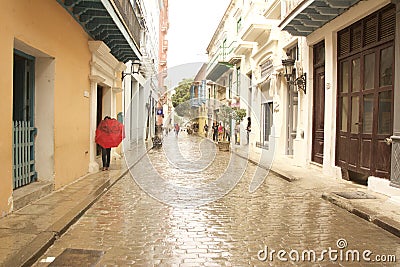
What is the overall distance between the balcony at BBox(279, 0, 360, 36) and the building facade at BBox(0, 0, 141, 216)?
15.7 feet

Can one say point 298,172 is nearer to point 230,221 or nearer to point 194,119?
point 230,221

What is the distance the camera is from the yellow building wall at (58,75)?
19.5 ft

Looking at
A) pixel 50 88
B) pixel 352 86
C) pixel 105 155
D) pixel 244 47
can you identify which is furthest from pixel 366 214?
pixel 244 47

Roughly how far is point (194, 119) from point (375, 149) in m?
55.1

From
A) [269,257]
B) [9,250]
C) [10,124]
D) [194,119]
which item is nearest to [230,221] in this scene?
[269,257]

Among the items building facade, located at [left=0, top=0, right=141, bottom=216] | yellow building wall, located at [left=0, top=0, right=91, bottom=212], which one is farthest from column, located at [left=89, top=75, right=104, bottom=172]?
yellow building wall, located at [left=0, top=0, right=91, bottom=212]

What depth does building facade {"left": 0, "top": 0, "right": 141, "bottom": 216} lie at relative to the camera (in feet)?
20.0

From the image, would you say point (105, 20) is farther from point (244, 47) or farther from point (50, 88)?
point (244, 47)

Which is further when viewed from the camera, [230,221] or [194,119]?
[194,119]

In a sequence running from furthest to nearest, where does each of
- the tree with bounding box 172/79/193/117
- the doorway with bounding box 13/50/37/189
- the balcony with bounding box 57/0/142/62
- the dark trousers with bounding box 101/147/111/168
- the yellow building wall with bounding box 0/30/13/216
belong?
the tree with bounding box 172/79/193/117, the dark trousers with bounding box 101/147/111/168, the balcony with bounding box 57/0/142/62, the doorway with bounding box 13/50/37/189, the yellow building wall with bounding box 0/30/13/216

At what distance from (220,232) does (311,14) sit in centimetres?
759

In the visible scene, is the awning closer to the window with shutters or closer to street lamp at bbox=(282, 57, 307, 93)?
street lamp at bbox=(282, 57, 307, 93)

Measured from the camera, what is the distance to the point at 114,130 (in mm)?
11992

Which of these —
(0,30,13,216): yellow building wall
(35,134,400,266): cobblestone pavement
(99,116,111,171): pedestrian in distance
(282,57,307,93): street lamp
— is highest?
(282,57,307,93): street lamp
